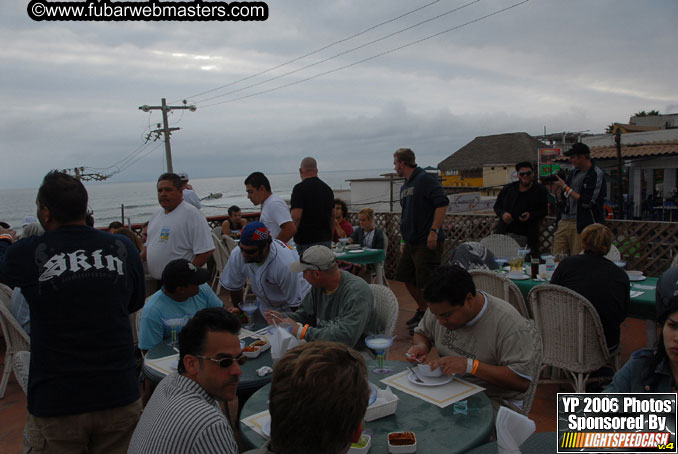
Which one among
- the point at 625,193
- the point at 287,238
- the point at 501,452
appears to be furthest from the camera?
the point at 625,193

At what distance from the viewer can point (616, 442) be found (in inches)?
65.0

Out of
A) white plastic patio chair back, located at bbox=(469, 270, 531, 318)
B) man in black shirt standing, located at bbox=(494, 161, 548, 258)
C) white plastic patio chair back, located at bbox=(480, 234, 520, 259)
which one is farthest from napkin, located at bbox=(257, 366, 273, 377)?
man in black shirt standing, located at bbox=(494, 161, 548, 258)

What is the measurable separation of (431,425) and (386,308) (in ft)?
4.38

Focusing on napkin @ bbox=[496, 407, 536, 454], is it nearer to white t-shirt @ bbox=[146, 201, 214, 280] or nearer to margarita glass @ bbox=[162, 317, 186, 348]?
margarita glass @ bbox=[162, 317, 186, 348]

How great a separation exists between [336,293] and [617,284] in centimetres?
198

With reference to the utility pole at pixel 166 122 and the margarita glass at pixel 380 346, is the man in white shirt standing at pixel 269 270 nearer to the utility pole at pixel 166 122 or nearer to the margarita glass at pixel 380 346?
the margarita glass at pixel 380 346

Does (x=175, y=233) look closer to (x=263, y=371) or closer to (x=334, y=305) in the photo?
(x=334, y=305)

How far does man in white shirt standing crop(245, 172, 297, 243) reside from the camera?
15.0 ft

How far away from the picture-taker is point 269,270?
3.41m

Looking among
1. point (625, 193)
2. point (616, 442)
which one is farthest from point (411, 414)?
point (625, 193)

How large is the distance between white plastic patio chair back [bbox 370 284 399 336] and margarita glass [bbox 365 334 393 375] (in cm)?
63

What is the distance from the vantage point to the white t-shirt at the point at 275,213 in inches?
181

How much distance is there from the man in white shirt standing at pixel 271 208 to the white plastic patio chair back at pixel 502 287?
181cm

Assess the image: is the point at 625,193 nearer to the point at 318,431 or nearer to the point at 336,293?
the point at 336,293
